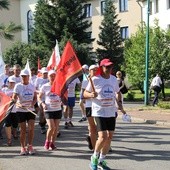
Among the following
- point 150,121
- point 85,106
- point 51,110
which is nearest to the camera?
point 51,110

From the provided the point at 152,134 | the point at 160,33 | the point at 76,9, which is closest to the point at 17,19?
the point at 76,9

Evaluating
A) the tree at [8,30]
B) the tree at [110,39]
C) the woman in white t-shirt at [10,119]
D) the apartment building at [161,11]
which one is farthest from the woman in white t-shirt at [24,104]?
the tree at [110,39]

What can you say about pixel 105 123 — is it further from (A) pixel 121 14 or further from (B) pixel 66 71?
(A) pixel 121 14

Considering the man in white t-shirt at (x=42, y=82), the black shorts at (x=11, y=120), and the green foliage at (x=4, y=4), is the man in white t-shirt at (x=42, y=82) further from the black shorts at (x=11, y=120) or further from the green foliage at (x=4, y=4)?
the green foliage at (x=4, y=4)

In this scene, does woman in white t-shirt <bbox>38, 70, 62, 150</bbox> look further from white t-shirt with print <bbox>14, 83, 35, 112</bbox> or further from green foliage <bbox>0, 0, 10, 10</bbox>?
green foliage <bbox>0, 0, 10, 10</bbox>

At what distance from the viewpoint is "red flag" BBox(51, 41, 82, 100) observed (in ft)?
32.5

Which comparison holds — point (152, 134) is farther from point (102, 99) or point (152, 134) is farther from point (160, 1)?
point (160, 1)

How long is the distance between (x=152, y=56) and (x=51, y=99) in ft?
81.1

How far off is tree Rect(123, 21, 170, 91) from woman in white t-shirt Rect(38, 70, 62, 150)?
2418 centimetres

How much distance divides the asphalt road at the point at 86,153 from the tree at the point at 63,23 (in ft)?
89.1

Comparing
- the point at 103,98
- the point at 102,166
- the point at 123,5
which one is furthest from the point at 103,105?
the point at 123,5

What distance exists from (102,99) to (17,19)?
62.3 m

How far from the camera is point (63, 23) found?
135ft

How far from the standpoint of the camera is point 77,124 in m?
15.8
